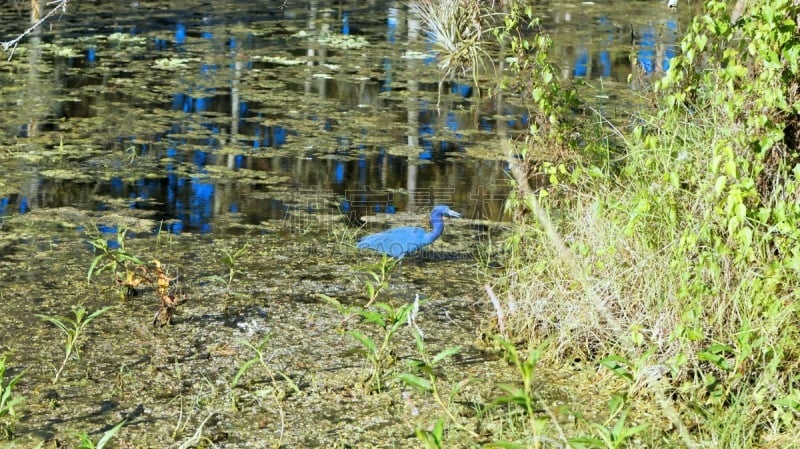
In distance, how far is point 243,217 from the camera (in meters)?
4.50

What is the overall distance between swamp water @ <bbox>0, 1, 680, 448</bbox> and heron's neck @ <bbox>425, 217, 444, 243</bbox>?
0.14m

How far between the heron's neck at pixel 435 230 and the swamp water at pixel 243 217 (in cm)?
14

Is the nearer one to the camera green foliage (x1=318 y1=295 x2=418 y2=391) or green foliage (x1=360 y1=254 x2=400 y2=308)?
green foliage (x1=318 y1=295 x2=418 y2=391)

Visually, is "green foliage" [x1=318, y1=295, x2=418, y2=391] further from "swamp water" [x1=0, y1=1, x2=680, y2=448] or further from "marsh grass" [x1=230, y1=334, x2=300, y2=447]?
"marsh grass" [x1=230, y1=334, x2=300, y2=447]

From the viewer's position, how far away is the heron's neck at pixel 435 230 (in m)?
3.90

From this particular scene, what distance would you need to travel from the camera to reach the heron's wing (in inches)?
152

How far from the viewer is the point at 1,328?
3.25 m

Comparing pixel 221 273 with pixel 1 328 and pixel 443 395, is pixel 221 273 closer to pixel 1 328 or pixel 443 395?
pixel 1 328

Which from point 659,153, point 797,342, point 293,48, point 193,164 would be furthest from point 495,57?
point 797,342

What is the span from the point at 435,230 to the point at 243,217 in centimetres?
96

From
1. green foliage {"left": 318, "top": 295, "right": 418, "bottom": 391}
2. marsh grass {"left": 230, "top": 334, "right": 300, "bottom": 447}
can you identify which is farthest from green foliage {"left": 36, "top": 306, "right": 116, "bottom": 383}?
green foliage {"left": 318, "top": 295, "right": 418, "bottom": 391}

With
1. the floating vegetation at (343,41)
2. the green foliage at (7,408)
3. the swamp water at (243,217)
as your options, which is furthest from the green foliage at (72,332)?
the floating vegetation at (343,41)

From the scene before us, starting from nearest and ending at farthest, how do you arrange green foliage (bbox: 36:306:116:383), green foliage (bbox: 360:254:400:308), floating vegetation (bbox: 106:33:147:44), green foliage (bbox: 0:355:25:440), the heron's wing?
green foliage (bbox: 0:355:25:440) → green foliage (bbox: 36:306:116:383) → green foliage (bbox: 360:254:400:308) → the heron's wing → floating vegetation (bbox: 106:33:147:44)

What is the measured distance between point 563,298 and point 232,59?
523cm
